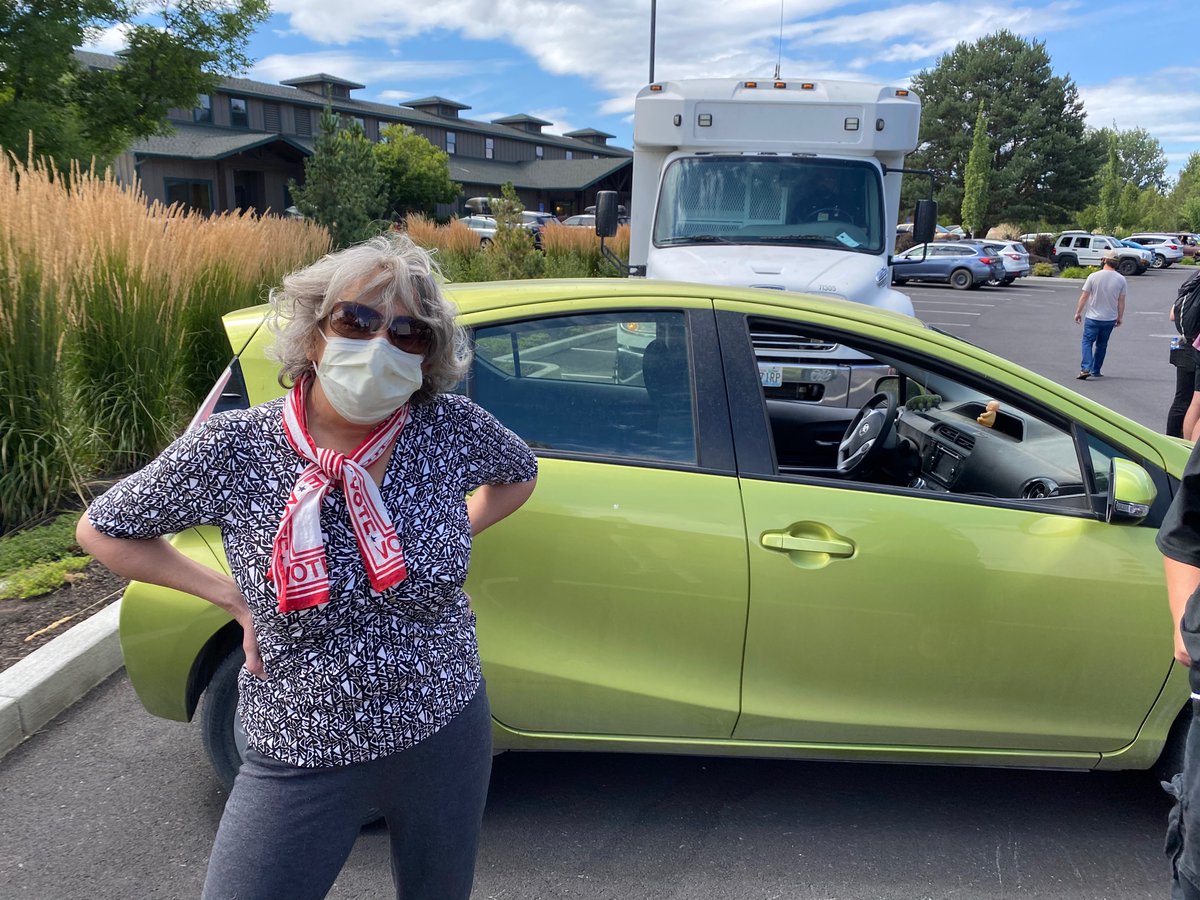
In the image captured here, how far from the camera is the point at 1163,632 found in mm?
2752

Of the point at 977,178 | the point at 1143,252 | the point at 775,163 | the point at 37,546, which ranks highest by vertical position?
the point at 977,178

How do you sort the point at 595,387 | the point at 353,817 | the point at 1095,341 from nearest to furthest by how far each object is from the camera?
1. the point at 353,817
2. the point at 595,387
3. the point at 1095,341

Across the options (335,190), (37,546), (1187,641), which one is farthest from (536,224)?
(1187,641)

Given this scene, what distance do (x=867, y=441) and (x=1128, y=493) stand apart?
106 cm

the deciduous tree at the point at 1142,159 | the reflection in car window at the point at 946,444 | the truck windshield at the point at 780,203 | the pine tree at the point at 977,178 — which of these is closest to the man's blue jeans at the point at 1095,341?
the truck windshield at the point at 780,203

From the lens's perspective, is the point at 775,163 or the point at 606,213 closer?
the point at 775,163

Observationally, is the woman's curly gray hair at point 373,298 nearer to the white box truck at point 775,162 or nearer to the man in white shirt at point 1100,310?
the white box truck at point 775,162

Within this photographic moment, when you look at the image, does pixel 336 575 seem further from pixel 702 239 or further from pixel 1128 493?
pixel 702 239

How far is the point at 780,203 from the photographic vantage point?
27.7ft

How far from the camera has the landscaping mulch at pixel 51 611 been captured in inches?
151

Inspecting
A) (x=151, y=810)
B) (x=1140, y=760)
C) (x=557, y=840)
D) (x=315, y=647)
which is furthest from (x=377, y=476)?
(x=1140, y=760)

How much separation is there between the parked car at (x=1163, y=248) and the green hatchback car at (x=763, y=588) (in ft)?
173

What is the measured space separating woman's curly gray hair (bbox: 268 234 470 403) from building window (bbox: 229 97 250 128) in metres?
49.8

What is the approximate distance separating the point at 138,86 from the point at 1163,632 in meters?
11.8
